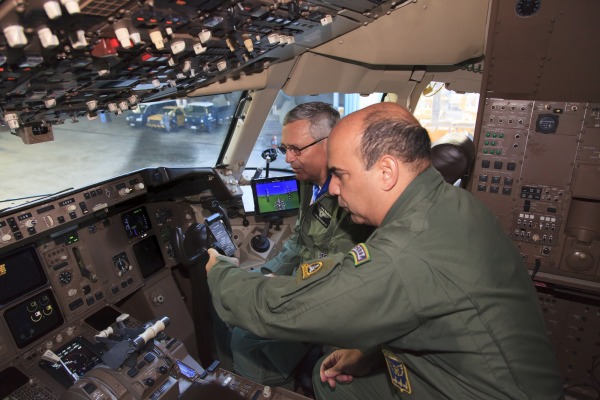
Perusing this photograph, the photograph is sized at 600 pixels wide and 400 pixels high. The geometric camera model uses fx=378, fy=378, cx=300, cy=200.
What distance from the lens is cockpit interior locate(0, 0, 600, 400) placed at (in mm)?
1435

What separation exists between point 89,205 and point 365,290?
1.89m

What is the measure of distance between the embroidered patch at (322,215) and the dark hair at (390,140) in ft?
2.98

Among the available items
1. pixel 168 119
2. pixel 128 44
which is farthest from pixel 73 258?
pixel 128 44

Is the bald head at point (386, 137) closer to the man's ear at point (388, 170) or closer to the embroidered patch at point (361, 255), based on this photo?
the man's ear at point (388, 170)

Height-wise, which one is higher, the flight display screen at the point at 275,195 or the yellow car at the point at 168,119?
the yellow car at the point at 168,119

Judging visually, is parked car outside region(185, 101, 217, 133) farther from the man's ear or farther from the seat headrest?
the man's ear

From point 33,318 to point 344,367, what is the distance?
5.75 ft

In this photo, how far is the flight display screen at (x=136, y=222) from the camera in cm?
269

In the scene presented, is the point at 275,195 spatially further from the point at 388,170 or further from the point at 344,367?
the point at 388,170

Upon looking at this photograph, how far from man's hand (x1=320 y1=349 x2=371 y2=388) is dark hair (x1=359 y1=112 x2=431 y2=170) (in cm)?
98

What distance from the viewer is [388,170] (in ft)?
3.77

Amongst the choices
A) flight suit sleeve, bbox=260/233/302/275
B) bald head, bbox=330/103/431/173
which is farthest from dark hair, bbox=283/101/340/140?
bald head, bbox=330/103/431/173

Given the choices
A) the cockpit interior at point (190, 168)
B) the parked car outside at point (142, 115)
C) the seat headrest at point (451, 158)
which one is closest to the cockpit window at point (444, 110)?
the cockpit interior at point (190, 168)

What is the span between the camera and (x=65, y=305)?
2.28m
